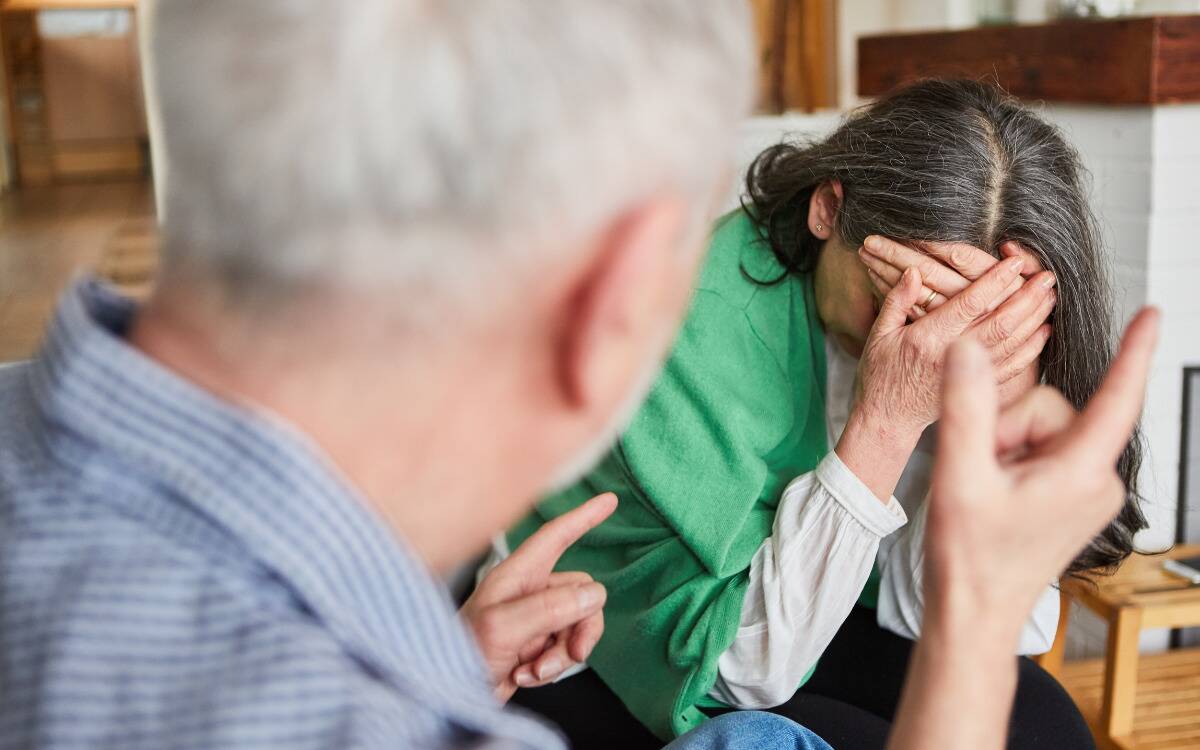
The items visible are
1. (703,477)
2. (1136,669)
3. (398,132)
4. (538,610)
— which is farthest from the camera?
(1136,669)

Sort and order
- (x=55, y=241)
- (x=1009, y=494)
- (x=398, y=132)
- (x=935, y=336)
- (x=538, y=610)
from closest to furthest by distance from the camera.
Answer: (x=398, y=132) → (x=1009, y=494) → (x=538, y=610) → (x=935, y=336) → (x=55, y=241)

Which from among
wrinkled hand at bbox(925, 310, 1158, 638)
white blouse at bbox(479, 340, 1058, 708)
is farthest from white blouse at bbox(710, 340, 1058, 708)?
wrinkled hand at bbox(925, 310, 1158, 638)

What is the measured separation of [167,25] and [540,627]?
559mm

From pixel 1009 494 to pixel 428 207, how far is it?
0.33m

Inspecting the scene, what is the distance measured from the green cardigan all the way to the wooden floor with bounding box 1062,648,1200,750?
0.78 m

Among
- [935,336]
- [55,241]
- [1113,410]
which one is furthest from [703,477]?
[55,241]

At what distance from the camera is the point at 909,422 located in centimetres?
117

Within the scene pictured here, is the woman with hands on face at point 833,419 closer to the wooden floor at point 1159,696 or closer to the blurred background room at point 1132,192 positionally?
the blurred background room at point 1132,192

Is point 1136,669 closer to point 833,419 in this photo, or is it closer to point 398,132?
point 833,419

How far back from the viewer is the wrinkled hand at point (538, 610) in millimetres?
888

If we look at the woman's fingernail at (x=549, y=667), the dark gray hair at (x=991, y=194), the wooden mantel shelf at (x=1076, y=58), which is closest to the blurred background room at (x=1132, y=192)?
the wooden mantel shelf at (x=1076, y=58)

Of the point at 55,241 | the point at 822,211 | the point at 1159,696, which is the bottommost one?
the point at 1159,696

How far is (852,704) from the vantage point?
1337 mm

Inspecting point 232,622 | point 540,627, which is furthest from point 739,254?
point 232,622
